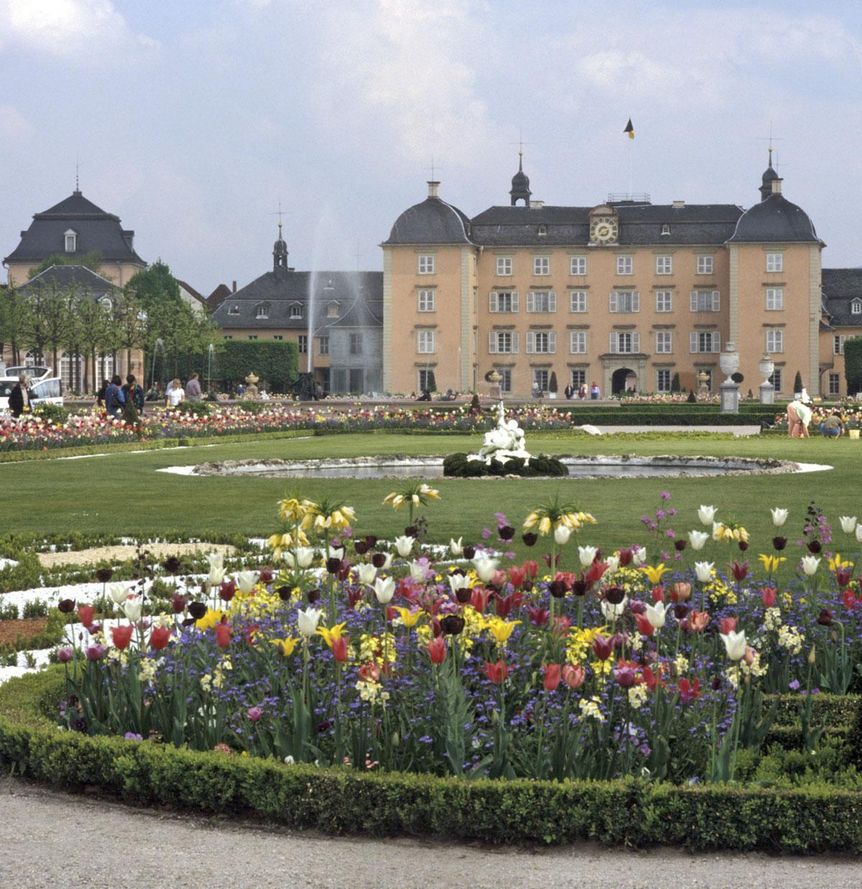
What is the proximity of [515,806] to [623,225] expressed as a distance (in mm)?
77318

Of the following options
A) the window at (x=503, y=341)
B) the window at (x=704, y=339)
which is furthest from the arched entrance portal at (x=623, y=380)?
the window at (x=503, y=341)

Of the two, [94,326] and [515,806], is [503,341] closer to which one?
[94,326]

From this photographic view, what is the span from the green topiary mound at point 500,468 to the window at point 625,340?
2363 inches

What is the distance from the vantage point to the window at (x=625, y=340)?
265ft

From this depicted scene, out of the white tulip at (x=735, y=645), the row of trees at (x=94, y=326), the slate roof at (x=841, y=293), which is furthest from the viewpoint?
the slate roof at (x=841, y=293)

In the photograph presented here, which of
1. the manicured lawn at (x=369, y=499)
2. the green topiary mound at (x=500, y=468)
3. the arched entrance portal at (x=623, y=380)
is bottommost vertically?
the manicured lawn at (x=369, y=499)

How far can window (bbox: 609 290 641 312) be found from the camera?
3177 inches

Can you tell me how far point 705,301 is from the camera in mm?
80188

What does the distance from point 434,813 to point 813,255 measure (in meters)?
76.3

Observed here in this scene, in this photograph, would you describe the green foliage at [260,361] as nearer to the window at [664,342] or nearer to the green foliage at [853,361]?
the window at [664,342]

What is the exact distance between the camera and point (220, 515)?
1574 centimetres

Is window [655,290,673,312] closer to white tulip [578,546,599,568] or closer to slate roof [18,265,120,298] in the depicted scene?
slate roof [18,265,120,298]

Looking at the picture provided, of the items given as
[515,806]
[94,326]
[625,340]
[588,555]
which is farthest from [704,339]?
[515,806]

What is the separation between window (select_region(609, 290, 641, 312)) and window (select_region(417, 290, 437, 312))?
9.76 metres
